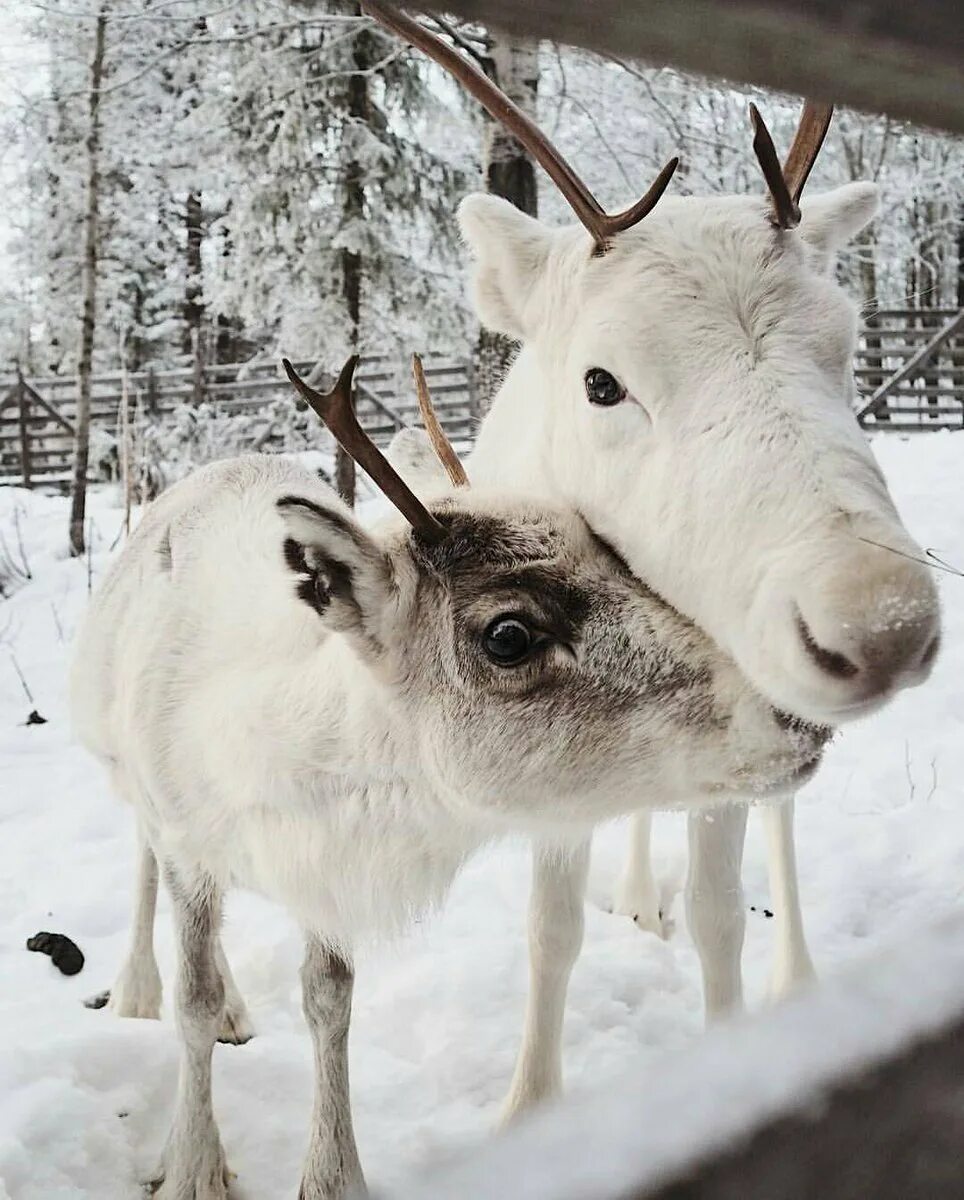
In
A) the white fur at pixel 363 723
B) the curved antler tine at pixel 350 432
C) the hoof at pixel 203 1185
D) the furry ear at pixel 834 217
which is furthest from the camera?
the hoof at pixel 203 1185

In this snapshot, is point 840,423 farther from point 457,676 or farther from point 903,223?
point 903,223

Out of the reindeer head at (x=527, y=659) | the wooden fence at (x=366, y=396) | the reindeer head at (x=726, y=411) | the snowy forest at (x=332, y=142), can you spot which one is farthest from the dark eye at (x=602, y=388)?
the wooden fence at (x=366, y=396)

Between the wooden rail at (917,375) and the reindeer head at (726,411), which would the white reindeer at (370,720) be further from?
the wooden rail at (917,375)

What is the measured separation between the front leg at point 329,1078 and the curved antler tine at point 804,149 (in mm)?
2032

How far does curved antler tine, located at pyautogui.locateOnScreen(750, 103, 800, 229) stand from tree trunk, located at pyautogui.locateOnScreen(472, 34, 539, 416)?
4374 mm

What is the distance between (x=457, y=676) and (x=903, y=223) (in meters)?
17.2

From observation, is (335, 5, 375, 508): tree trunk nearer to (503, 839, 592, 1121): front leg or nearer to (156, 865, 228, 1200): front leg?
(503, 839, 592, 1121): front leg

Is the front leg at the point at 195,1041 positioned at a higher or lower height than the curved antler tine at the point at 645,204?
lower

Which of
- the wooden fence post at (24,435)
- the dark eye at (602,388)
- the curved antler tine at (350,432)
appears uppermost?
the dark eye at (602,388)

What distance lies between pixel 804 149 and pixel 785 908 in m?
2.63

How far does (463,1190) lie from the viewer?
1.39ft

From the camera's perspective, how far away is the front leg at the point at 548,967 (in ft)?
10.4

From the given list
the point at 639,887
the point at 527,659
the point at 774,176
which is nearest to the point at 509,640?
the point at 527,659

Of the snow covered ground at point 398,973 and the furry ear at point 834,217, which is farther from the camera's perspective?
the snow covered ground at point 398,973
